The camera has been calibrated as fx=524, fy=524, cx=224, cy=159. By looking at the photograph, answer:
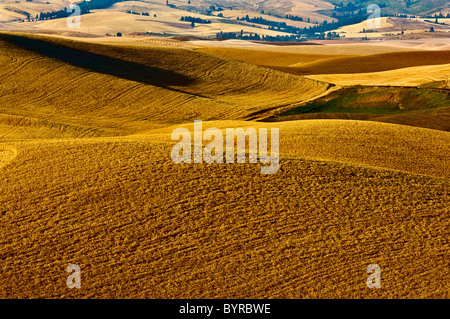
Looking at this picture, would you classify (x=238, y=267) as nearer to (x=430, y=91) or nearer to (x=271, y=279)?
(x=271, y=279)

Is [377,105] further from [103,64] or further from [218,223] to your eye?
[218,223]

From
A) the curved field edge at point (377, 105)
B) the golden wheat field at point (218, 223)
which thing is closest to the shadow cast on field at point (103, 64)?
the curved field edge at point (377, 105)

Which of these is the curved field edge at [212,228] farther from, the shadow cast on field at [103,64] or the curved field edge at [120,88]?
the shadow cast on field at [103,64]

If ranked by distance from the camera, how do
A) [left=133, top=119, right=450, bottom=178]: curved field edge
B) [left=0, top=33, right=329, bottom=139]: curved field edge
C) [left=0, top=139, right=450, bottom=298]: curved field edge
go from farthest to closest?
[left=0, top=33, right=329, bottom=139]: curved field edge
[left=133, top=119, right=450, bottom=178]: curved field edge
[left=0, top=139, right=450, bottom=298]: curved field edge

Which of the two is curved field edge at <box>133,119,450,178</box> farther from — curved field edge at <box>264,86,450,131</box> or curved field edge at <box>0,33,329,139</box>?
curved field edge at <box>0,33,329,139</box>

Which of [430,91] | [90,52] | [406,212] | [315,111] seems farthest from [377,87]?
[406,212]

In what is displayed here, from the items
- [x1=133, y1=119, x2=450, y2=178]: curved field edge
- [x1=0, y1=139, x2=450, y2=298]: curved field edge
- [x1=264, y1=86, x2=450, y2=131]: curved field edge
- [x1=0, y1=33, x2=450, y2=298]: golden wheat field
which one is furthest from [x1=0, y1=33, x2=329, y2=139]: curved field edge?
[x1=0, y1=139, x2=450, y2=298]: curved field edge
